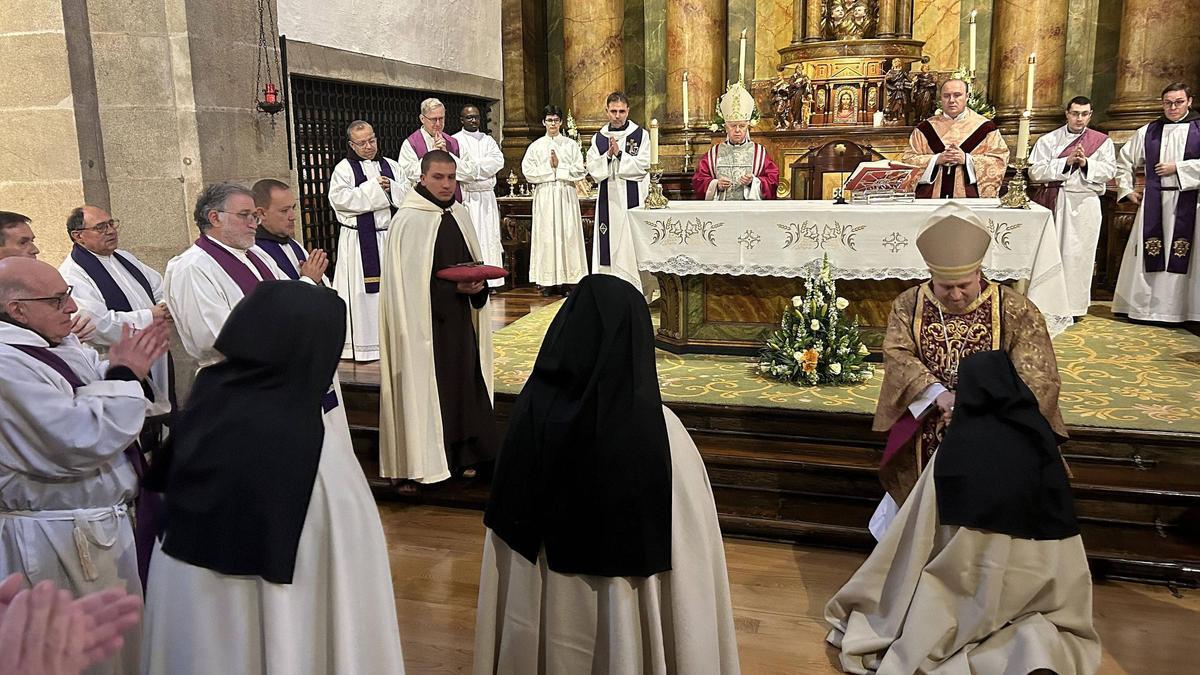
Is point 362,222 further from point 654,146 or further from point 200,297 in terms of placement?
point 200,297

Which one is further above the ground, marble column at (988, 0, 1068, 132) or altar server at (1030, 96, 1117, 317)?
marble column at (988, 0, 1068, 132)

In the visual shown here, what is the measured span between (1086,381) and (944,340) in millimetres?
2940

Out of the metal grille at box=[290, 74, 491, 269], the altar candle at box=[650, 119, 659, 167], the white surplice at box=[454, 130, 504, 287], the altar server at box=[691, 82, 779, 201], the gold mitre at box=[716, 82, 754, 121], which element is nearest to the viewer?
the altar candle at box=[650, 119, 659, 167]

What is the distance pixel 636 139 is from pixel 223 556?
7846mm

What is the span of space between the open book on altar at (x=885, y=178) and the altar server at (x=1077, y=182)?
2130mm

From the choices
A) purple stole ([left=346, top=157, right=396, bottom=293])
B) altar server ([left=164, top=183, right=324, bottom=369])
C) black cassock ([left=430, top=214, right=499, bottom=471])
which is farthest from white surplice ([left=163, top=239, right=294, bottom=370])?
purple stole ([left=346, top=157, right=396, bottom=293])

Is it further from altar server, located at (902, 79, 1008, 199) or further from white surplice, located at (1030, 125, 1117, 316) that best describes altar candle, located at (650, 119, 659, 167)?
white surplice, located at (1030, 125, 1117, 316)

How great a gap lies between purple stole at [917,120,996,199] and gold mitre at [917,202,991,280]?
12.0ft

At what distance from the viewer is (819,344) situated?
6277 millimetres

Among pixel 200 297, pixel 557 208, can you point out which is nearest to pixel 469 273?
pixel 200 297

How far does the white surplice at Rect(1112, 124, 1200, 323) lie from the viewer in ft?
25.9

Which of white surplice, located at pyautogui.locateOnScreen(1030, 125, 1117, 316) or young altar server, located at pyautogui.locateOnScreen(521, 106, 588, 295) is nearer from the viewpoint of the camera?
white surplice, located at pyautogui.locateOnScreen(1030, 125, 1117, 316)

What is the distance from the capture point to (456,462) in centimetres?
555

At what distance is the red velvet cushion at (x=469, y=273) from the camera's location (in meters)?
5.17
